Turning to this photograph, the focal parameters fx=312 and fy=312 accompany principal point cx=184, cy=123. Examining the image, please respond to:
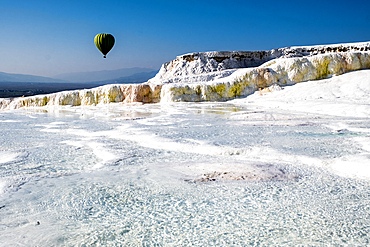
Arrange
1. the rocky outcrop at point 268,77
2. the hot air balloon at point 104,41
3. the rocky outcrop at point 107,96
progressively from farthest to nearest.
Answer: the hot air balloon at point 104,41 → the rocky outcrop at point 107,96 → the rocky outcrop at point 268,77

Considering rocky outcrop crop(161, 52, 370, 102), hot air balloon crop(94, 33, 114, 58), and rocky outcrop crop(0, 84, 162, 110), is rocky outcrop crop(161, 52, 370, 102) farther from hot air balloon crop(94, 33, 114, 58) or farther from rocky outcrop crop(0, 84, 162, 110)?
hot air balloon crop(94, 33, 114, 58)

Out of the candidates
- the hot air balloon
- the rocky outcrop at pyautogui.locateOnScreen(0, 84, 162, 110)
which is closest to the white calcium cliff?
the rocky outcrop at pyautogui.locateOnScreen(0, 84, 162, 110)

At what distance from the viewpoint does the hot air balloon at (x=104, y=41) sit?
19.4 m

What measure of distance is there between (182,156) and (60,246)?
241 cm

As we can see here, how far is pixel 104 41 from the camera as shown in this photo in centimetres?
1938

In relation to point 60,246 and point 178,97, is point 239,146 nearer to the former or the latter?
point 60,246

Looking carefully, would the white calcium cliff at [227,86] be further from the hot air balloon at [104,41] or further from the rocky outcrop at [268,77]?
the hot air balloon at [104,41]

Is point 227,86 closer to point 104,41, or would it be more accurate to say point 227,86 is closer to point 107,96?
point 107,96

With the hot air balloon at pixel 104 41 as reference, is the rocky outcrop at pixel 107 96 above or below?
below

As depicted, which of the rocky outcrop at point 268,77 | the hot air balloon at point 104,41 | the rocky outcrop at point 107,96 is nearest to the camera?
the rocky outcrop at point 268,77

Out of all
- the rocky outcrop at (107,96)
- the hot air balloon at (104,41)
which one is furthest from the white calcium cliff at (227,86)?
the hot air balloon at (104,41)

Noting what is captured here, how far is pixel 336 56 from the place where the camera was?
17562mm

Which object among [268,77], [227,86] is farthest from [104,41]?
[268,77]

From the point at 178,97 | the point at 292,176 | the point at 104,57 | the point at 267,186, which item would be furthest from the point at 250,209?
the point at 104,57
